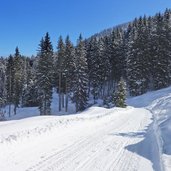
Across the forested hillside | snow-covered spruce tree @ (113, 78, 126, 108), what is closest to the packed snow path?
snow-covered spruce tree @ (113, 78, 126, 108)

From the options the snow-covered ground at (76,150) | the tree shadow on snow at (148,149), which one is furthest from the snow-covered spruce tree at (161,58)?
the tree shadow on snow at (148,149)

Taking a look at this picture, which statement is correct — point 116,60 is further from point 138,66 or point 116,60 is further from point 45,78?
point 45,78

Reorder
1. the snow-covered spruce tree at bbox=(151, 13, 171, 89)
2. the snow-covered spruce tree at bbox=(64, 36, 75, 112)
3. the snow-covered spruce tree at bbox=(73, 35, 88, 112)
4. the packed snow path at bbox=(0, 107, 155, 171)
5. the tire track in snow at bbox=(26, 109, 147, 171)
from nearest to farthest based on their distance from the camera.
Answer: the tire track in snow at bbox=(26, 109, 147, 171) < the packed snow path at bbox=(0, 107, 155, 171) < the snow-covered spruce tree at bbox=(73, 35, 88, 112) < the snow-covered spruce tree at bbox=(64, 36, 75, 112) < the snow-covered spruce tree at bbox=(151, 13, 171, 89)

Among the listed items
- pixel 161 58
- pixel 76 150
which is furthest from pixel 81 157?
pixel 161 58

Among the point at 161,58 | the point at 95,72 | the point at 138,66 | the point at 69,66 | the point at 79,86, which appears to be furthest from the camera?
the point at 95,72

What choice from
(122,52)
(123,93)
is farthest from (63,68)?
(122,52)

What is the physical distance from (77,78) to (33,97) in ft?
68.6

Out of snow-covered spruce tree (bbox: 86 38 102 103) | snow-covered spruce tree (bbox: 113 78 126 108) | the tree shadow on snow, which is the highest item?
snow-covered spruce tree (bbox: 86 38 102 103)

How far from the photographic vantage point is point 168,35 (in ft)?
213

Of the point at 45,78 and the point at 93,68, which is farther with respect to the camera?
the point at 93,68

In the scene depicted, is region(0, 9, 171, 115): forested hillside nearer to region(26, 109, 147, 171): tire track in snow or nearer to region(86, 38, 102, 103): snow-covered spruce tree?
region(86, 38, 102, 103): snow-covered spruce tree

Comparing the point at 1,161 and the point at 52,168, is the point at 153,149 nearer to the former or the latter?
the point at 52,168

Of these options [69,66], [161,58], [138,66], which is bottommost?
[69,66]

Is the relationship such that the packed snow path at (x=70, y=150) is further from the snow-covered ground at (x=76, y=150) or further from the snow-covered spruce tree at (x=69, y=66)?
the snow-covered spruce tree at (x=69, y=66)
